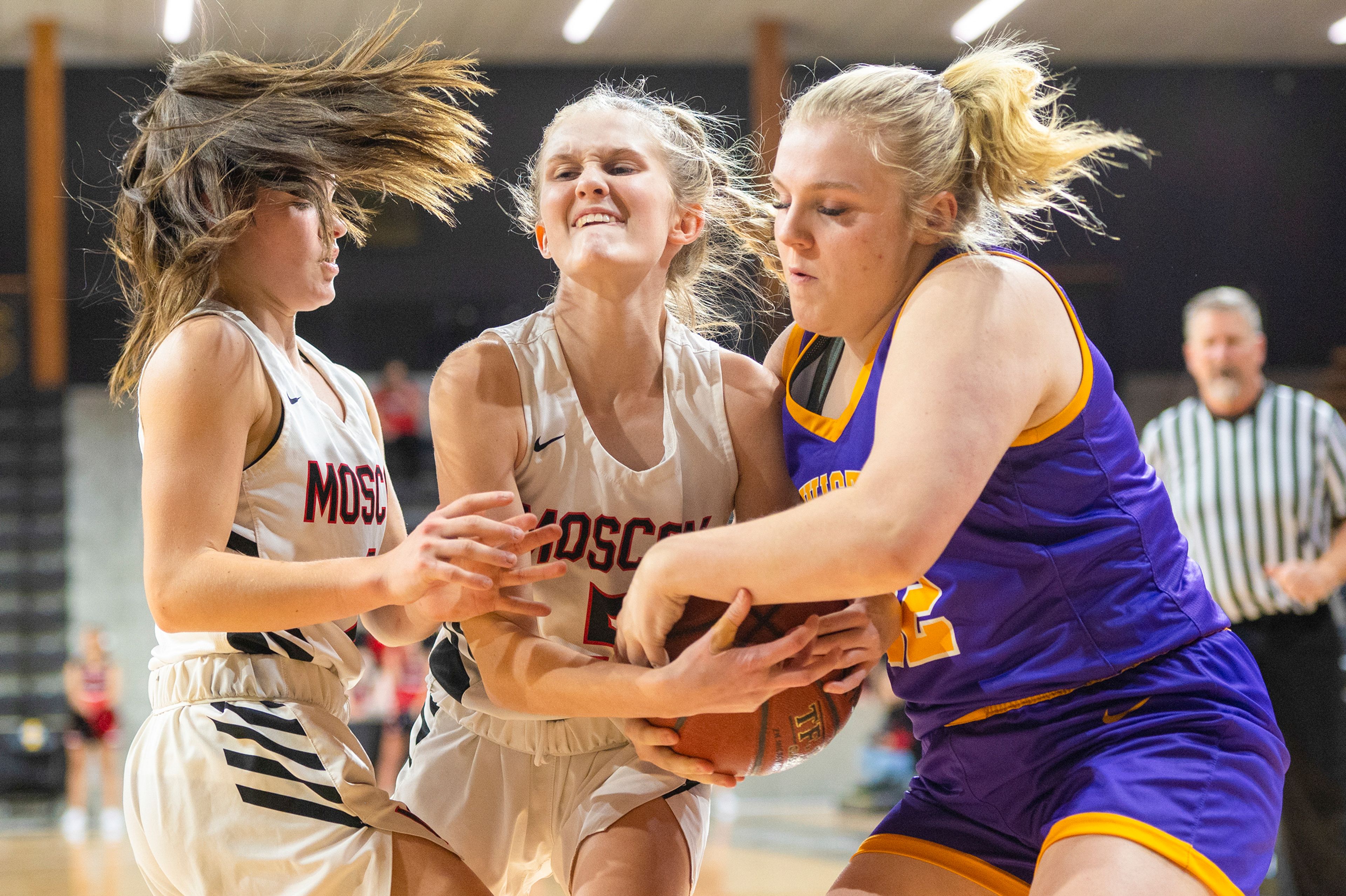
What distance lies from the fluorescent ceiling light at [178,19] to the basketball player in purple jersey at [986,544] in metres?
9.64

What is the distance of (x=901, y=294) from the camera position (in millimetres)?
2129

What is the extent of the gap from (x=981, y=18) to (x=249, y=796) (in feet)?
36.6

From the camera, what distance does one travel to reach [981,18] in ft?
38.2

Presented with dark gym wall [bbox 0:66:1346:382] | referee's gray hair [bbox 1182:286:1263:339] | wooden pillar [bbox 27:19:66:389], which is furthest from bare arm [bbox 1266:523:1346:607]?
wooden pillar [bbox 27:19:66:389]

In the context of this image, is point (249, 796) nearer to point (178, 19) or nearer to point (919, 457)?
point (919, 457)

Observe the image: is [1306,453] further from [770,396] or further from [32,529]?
[32,529]

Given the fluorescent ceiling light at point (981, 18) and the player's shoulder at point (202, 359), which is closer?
the player's shoulder at point (202, 359)

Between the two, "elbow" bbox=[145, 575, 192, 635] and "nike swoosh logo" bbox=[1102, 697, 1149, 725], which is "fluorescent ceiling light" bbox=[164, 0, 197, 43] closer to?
"elbow" bbox=[145, 575, 192, 635]

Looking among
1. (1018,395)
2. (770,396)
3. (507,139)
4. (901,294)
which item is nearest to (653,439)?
(770,396)

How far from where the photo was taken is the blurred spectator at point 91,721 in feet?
30.1

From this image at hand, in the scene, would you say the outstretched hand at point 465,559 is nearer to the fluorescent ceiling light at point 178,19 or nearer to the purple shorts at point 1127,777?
the purple shorts at point 1127,777

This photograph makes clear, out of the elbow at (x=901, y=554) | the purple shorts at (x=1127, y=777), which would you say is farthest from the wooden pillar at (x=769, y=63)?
the elbow at (x=901, y=554)

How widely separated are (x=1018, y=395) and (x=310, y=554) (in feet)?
4.09

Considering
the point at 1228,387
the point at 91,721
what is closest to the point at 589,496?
the point at 1228,387
